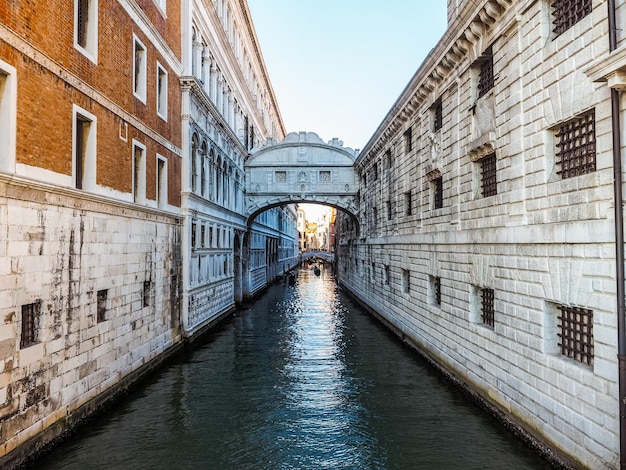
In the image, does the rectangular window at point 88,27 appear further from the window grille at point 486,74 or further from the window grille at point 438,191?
the window grille at point 438,191

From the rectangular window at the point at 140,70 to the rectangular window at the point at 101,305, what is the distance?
5589 millimetres

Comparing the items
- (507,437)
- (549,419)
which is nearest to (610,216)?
(549,419)

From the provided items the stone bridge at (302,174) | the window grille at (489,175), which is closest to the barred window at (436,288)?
the window grille at (489,175)

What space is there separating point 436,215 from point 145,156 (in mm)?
8653

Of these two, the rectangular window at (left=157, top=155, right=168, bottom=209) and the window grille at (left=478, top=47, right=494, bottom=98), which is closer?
the window grille at (left=478, top=47, right=494, bottom=98)

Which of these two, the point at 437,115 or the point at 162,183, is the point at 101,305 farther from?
the point at 437,115

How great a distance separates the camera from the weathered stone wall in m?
7.36

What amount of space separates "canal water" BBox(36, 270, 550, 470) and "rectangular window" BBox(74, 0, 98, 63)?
7794 mm

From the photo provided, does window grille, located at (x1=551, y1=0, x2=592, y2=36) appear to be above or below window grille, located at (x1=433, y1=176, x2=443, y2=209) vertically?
above

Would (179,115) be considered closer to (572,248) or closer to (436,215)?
(436,215)

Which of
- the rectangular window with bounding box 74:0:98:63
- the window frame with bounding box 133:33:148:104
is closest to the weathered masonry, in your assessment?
the window frame with bounding box 133:33:148:104

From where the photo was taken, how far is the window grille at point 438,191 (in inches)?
568

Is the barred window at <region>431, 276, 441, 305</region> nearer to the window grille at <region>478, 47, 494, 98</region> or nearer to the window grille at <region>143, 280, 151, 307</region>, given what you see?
the window grille at <region>478, 47, 494, 98</region>

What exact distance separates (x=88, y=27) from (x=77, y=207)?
13.3ft
